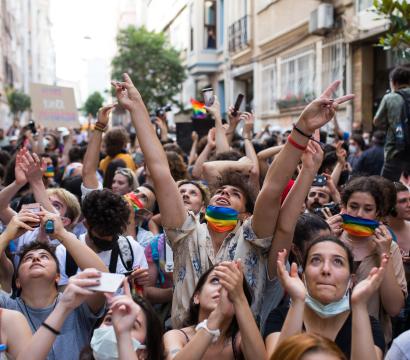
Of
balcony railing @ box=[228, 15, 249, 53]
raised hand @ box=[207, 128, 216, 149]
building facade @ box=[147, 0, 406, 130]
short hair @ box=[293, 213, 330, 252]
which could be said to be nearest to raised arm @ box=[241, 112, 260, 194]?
raised hand @ box=[207, 128, 216, 149]

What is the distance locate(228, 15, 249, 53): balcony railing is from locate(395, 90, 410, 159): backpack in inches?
743

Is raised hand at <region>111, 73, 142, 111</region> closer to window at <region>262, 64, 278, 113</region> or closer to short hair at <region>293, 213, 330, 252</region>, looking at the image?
short hair at <region>293, 213, 330, 252</region>

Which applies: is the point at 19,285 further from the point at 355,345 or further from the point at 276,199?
the point at 355,345

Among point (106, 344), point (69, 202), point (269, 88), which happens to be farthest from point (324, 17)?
point (106, 344)

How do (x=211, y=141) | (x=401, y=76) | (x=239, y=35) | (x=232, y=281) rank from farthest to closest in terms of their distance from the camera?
(x=239, y=35)
(x=211, y=141)
(x=401, y=76)
(x=232, y=281)

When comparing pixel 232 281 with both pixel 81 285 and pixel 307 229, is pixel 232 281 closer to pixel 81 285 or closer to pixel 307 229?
pixel 81 285

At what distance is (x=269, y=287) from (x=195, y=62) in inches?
1124

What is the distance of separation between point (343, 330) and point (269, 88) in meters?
21.1

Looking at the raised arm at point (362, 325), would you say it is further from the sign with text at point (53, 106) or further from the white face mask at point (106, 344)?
the sign with text at point (53, 106)

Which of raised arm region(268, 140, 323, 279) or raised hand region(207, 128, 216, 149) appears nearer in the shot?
raised arm region(268, 140, 323, 279)

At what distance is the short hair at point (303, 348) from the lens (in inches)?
103

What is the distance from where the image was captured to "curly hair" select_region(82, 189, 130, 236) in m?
4.56

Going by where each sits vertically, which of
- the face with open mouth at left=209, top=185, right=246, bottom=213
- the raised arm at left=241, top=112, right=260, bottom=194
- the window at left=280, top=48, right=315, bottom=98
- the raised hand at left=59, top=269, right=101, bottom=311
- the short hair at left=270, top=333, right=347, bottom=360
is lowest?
the short hair at left=270, top=333, right=347, bottom=360

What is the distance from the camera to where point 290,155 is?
12.5 feet
